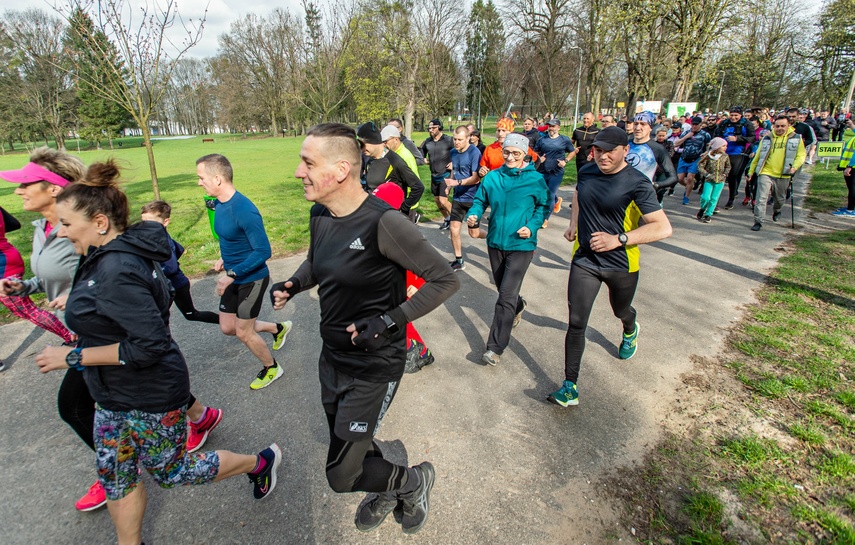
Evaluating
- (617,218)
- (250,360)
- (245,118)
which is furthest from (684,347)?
(245,118)

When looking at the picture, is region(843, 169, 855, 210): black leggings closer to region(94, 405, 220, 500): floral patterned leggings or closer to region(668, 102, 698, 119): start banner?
region(94, 405, 220, 500): floral patterned leggings

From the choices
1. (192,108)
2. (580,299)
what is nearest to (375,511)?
(580,299)

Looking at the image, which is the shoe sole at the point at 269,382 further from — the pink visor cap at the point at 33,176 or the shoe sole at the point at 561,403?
the shoe sole at the point at 561,403

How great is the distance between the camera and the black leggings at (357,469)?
2.16 m

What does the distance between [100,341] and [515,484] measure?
2493mm

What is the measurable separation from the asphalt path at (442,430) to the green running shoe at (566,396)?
0.07m

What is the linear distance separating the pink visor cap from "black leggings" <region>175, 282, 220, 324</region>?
4.84 ft

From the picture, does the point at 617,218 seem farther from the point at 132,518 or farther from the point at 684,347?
the point at 132,518

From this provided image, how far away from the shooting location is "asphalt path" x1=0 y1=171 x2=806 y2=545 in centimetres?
257

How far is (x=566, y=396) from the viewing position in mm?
3566

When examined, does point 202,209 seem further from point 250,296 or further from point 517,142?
point 517,142

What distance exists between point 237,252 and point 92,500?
189 centimetres

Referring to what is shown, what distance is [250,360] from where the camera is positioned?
438 cm

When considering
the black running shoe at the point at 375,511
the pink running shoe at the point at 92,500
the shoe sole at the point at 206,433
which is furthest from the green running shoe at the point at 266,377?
the black running shoe at the point at 375,511
